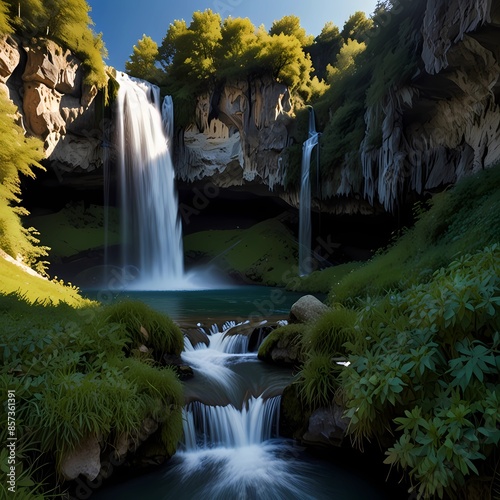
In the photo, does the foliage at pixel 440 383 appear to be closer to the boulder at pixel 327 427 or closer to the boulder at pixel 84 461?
the boulder at pixel 327 427

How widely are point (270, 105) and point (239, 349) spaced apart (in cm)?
2034

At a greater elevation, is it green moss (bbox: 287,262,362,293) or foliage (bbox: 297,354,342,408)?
green moss (bbox: 287,262,362,293)

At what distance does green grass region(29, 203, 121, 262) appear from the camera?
2358cm

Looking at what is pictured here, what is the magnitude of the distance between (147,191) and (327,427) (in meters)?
22.0

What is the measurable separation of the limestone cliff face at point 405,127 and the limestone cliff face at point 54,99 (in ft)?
22.3

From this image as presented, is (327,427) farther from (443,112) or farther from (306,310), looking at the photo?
(443,112)

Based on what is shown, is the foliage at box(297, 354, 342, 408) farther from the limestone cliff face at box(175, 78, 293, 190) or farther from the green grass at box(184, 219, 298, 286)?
the limestone cliff face at box(175, 78, 293, 190)

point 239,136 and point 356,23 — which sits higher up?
point 356,23

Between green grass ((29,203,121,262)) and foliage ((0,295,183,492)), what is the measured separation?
20609 mm

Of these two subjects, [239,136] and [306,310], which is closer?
[306,310]

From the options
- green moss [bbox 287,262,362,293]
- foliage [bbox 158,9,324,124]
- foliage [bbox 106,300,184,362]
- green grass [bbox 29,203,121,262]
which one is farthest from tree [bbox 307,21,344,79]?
foliage [bbox 106,300,184,362]

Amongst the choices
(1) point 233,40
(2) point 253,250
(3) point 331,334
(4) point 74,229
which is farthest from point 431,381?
(1) point 233,40

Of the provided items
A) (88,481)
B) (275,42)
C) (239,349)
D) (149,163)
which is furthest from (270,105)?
(88,481)

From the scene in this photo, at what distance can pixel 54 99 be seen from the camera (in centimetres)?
1858
